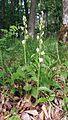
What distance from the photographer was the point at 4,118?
300 cm

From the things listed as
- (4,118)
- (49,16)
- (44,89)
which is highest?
(44,89)

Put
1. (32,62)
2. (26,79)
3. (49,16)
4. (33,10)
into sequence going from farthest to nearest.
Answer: (49,16), (33,10), (32,62), (26,79)

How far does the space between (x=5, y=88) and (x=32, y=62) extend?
472 millimetres

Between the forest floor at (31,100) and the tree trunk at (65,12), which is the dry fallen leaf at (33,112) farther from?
the tree trunk at (65,12)

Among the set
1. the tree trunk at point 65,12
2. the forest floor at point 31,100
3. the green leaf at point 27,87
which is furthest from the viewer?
the tree trunk at point 65,12

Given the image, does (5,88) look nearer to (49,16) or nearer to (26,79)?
(26,79)

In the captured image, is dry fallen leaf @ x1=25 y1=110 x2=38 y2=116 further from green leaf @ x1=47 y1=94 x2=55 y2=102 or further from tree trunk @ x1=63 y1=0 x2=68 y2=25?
tree trunk @ x1=63 y1=0 x2=68 y2=25

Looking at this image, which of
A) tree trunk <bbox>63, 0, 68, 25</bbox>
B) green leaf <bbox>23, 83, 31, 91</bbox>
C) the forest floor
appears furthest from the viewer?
tree trunk <bbox>63, 0, 68, 25</bbox>

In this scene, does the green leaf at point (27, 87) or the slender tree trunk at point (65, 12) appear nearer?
the green leaf at point (27, 87)

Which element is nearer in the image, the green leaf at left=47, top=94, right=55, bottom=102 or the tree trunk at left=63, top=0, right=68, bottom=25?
the green leaf at left=47, top=94, right=55, bottom=102

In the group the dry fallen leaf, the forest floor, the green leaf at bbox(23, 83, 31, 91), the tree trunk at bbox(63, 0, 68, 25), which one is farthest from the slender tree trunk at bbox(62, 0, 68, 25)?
Result: the dry fallen leaf

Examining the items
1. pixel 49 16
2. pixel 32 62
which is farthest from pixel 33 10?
pixel 49 16

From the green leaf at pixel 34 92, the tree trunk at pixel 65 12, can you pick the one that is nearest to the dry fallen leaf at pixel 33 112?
the green leaf at pixel 34 92

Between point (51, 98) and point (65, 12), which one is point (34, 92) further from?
point (65, 12)
